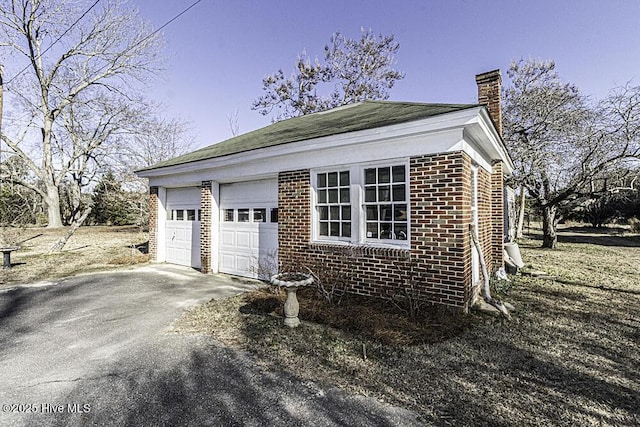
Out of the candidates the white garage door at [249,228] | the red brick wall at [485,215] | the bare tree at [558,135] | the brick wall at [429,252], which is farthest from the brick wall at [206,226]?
the bare tree at [558,135]

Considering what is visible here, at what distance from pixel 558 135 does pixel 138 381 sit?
2003 cm

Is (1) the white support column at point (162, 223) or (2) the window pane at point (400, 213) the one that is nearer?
(2) the window pane at point (400, 213)

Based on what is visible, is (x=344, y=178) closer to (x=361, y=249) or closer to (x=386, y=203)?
(x=386, y=203)

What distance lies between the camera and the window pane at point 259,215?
763 centimetres

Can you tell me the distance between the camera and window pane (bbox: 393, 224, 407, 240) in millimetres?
5488

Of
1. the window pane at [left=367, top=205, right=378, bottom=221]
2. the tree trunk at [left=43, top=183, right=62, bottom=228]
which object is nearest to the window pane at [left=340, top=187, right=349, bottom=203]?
the window pane at [left=367, top=205, right=378, bottom=221]

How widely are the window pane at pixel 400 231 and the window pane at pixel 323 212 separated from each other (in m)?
1.45

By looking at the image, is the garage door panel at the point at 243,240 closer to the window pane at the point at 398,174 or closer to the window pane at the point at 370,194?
the window pane at the point at 370,194

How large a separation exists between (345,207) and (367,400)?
3671 mm

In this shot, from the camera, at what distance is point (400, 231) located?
554 cm

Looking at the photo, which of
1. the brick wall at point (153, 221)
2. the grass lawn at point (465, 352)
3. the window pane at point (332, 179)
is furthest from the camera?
the brick wall at point (153, 221)

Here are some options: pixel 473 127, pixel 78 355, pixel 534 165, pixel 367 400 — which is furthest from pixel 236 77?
pixel 534 165

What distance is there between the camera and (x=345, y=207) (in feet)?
20.0

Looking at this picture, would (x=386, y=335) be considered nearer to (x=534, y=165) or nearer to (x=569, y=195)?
(x=569, y=195)
